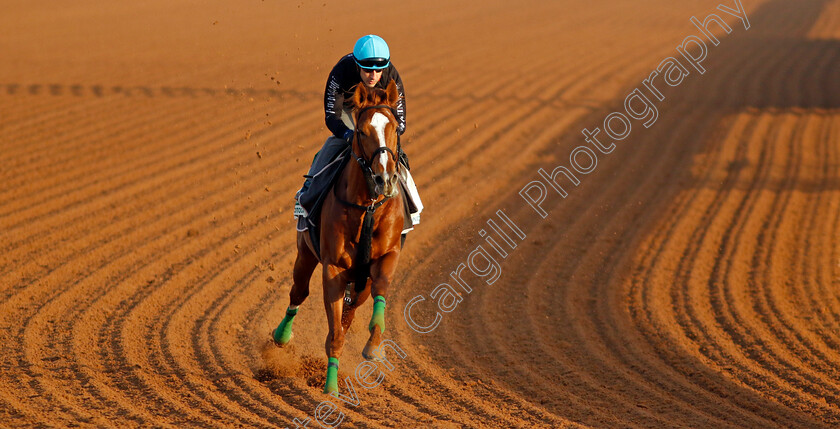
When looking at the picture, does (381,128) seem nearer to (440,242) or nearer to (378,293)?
(378,293)

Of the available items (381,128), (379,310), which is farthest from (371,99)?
(379,310)

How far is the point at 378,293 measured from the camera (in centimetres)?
533

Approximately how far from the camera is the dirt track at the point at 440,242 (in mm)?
5902

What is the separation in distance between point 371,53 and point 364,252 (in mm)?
1447

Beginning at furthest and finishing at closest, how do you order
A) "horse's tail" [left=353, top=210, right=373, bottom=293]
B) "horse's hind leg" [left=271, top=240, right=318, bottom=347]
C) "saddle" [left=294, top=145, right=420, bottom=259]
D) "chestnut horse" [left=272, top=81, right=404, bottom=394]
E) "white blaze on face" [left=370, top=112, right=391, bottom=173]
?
"horse's hind leg" [left=271, top=240, right=318, bottom=347] → "saddle" [left=294, top=145, right=420, bottom=259] → "horse's tail" [left=353, top=210, right=373, bottom=293] → "chestnut horse" [left=272, top=81, right=404, bottom=394] → "white blaze on face" [left=370, top=112, right=391, bottom=173]

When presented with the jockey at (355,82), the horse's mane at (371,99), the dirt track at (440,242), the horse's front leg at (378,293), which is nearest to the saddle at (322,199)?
the jockey at (355,82)

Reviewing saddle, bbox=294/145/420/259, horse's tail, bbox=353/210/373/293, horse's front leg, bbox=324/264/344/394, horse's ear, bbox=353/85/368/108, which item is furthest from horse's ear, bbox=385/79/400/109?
horse's front leg, bbox=324/264/344/394

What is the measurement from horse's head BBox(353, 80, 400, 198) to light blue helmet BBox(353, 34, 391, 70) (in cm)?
39

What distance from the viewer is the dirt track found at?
5.90m

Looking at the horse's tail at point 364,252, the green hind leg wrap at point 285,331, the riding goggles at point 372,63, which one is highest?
the riding goggles at point 372,63

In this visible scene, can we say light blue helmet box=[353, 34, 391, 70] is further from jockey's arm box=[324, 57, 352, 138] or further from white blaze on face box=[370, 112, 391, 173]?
white blaze on face box=[370, 112, 391, 173]

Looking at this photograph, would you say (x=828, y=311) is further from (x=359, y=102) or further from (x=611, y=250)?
(x=359, y=102)

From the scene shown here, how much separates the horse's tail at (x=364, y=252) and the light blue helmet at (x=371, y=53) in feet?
3.61

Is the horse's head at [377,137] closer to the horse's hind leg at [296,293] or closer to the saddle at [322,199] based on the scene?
the saddle at [322,199]
